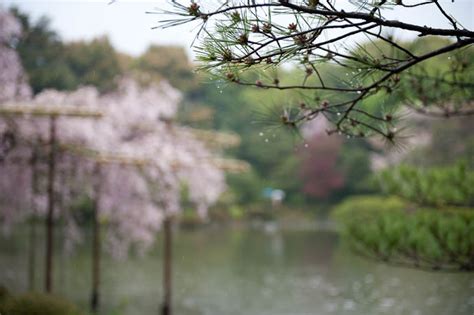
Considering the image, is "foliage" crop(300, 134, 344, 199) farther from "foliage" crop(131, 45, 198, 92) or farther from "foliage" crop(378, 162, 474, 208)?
"foliage" crop(378, 162, 474, 208)

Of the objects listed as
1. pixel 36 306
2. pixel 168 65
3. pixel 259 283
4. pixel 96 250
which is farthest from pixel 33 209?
pixel 168 65

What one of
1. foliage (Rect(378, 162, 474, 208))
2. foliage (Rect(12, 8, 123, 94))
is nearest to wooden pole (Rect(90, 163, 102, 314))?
foliage (Rect(12, 8, 123, 94))

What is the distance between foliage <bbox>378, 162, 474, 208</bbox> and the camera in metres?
3.53

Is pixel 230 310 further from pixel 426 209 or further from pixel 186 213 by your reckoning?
pixel 186 213

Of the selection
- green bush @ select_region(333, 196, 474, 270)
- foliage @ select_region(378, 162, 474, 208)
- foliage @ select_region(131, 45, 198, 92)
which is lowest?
green bush @ select_region(333, 196, 474, 270)

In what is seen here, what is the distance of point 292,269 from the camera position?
8039mm

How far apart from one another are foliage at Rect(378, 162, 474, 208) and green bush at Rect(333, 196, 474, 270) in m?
0.10

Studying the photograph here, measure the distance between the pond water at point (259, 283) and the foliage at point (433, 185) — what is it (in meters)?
0.96

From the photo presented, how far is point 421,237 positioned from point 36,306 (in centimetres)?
226

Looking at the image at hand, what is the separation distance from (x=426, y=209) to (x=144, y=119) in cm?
427

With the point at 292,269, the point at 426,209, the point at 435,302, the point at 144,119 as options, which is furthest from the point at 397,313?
the point at 144,119

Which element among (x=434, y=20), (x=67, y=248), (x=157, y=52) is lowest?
(x=67, y=248)

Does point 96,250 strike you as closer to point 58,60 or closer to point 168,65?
point 58,60

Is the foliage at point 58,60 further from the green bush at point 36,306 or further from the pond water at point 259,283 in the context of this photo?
the green bush at point 36,306
